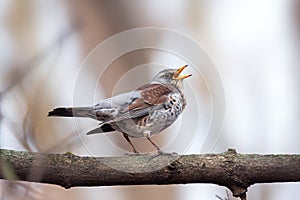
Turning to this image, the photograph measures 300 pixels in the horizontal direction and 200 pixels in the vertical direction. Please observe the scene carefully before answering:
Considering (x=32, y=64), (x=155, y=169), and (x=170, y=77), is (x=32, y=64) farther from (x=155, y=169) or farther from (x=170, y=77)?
(x=170, y=77)

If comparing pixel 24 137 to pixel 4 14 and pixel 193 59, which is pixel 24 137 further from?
pixel 4 14

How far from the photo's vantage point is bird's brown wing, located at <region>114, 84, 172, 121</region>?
172 centimetres

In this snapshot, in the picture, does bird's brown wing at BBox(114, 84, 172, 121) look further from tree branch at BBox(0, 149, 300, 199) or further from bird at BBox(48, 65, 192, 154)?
tree branch at BBox(0, 149, 300, 199)

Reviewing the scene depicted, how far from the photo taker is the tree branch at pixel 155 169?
1.51 meters

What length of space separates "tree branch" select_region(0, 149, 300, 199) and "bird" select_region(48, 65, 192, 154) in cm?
10

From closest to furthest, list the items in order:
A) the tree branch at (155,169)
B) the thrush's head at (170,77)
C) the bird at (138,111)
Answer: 1. the tree branch at (155,169)
2. the bird at (138,111)
3. the thrush's head at (170,77)

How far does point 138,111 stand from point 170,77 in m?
0.25

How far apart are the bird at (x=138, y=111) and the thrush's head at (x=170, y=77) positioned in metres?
0.06

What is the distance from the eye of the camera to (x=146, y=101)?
1768 mm

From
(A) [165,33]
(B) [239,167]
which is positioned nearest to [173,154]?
(B) [239,167]

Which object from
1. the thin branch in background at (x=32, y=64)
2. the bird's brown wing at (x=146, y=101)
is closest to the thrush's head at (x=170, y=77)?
the bird's brown wing at (x=146, y=101)

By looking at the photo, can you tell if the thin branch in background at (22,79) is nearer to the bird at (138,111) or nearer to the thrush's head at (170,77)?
the bird at (138,111)

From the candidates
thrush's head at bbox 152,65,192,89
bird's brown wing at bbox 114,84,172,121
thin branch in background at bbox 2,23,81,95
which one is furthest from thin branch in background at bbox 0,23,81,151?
thrush's head at bbox 152,65,192,89

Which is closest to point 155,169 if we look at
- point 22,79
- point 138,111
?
point 138,111
